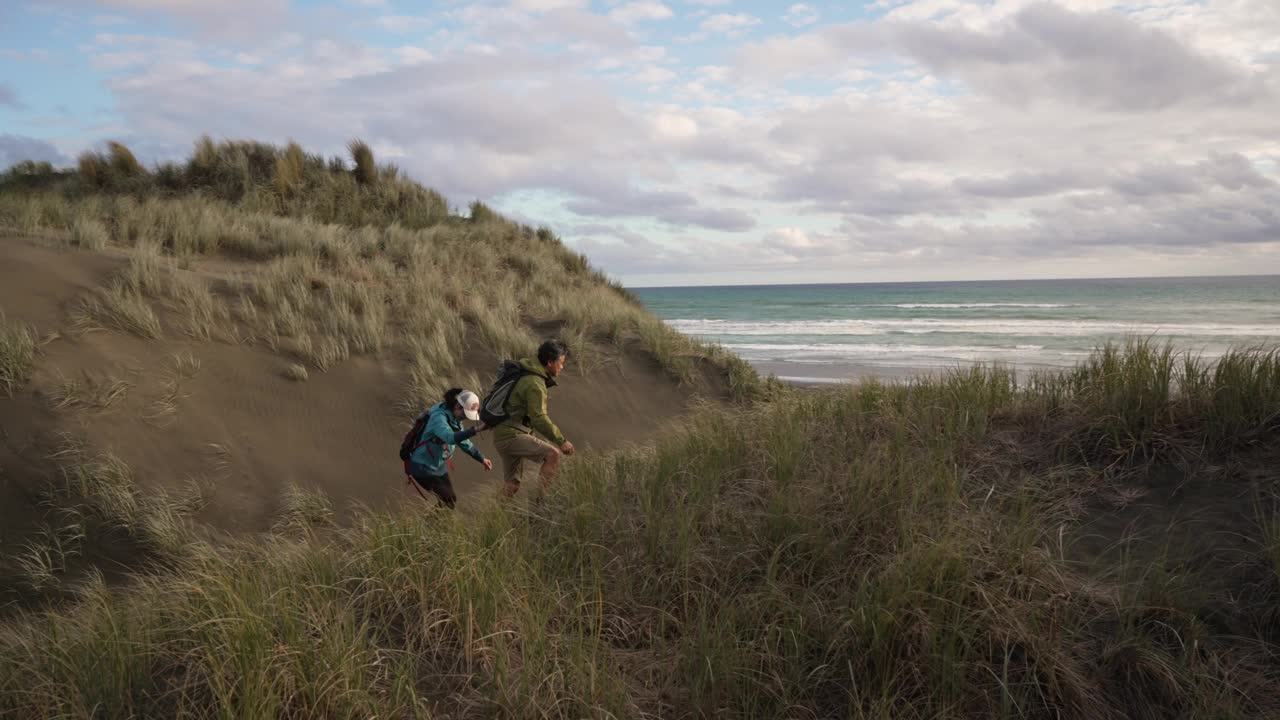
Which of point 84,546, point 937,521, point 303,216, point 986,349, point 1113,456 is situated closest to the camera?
point 937,521

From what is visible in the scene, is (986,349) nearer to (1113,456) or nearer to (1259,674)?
(1113,456)

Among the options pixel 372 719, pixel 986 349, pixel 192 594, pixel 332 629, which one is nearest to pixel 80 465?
pixel 192 594

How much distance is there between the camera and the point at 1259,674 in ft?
11.5

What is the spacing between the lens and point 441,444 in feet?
23.0

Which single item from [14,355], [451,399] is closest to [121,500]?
[14,355]

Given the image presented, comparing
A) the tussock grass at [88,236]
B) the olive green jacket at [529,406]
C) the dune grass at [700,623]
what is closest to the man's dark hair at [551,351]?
the olive green jacket at [529,406]

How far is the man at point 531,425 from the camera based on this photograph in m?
7.25

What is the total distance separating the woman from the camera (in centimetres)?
684

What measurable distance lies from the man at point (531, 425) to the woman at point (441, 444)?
423mm

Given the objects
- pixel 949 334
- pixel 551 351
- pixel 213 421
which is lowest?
pixel 213 421

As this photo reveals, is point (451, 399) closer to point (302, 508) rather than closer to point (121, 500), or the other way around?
point (302, 508)

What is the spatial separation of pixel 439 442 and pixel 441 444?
0.34 feet

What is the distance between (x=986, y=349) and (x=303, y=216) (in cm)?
2663

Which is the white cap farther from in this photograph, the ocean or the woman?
the ocean
